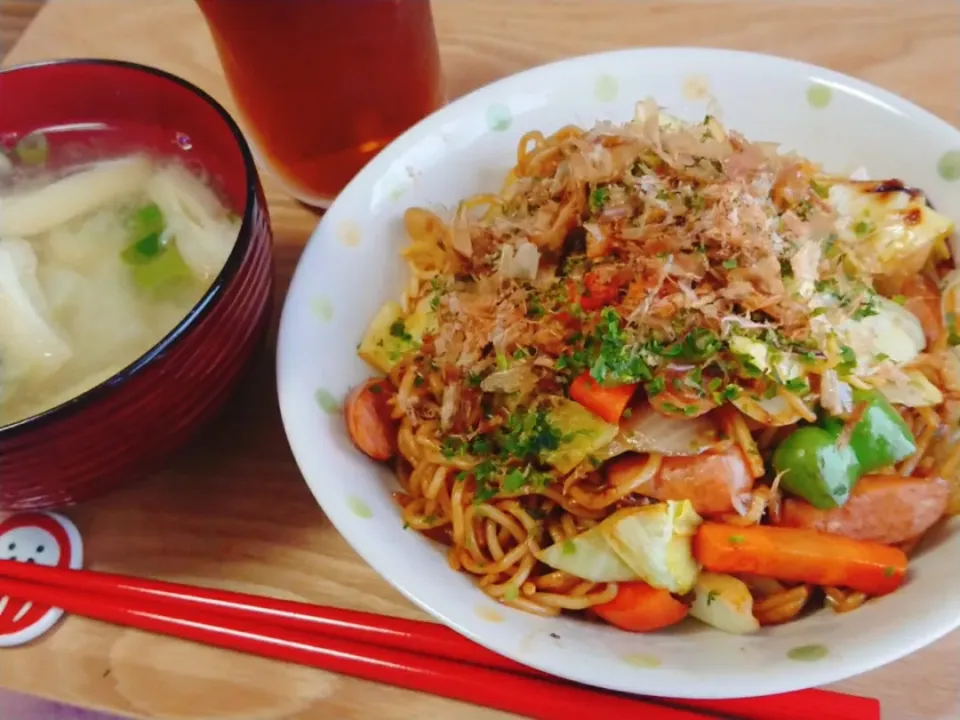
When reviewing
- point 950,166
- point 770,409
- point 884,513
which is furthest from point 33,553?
point 950,166

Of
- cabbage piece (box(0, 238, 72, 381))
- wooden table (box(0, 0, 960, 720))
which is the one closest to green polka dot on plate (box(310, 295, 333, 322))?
wooden table (box(0, 0, 960, 720))

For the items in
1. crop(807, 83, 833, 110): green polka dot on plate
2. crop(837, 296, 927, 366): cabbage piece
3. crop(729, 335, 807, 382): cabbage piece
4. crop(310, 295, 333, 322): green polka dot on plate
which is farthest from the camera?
crop(807, 83, 833, 110): green polka dot on plate

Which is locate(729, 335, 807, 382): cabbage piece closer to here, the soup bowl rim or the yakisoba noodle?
the yakisoba noodle

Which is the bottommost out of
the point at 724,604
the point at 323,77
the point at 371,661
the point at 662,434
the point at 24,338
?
the point at 371,661

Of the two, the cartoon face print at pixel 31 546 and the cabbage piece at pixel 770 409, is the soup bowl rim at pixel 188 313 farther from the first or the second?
the cabbage piece at pixel 770 409

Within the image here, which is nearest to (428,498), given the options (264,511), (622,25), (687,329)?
(264,511)

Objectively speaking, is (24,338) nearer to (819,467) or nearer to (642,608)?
(642,608)
